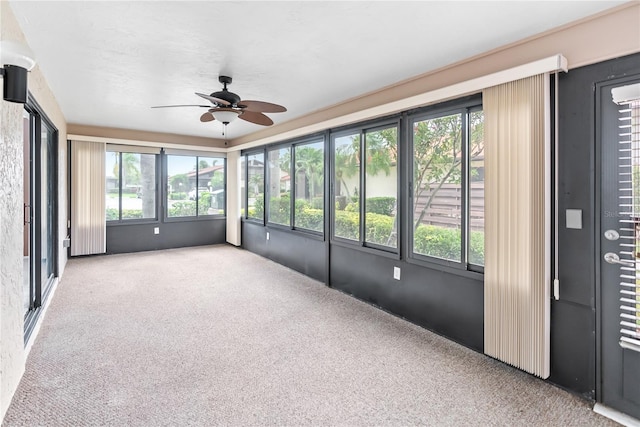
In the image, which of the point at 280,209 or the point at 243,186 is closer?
the point at 280,209

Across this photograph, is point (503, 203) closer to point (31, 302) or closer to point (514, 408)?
point (514, 408)

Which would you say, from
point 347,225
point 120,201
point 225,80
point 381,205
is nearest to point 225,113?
point 225,80

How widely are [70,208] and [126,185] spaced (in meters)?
1.03

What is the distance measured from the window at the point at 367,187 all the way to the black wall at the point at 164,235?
3959 mm

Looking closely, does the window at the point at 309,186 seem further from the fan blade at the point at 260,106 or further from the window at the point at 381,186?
the fan blade at the point at 260,106

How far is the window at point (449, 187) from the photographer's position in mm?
2881

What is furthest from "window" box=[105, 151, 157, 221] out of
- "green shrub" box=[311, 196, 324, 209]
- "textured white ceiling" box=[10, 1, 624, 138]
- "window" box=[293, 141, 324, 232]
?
"green shrub" box=[311, 196, 324, 209]

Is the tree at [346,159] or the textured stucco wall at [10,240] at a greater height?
the tree at [346,159]

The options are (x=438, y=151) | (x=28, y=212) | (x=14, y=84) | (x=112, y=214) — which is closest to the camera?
→ (x=14, y=84)

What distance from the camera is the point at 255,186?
683 cm

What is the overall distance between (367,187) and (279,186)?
2.35 meters

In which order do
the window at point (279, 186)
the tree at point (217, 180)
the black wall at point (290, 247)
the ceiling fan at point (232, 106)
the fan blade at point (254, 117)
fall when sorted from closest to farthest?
the ceiling fan at point (232, 106), the fan blade at point (254, 117), the black wall at point (290, 247), the window at point (279, 186), the tree at point (217, 180)

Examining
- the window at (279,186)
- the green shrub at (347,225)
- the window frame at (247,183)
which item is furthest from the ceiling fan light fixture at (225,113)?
the window frame at (247,183)

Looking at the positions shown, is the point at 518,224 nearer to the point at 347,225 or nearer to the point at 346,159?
the point at 347,225
